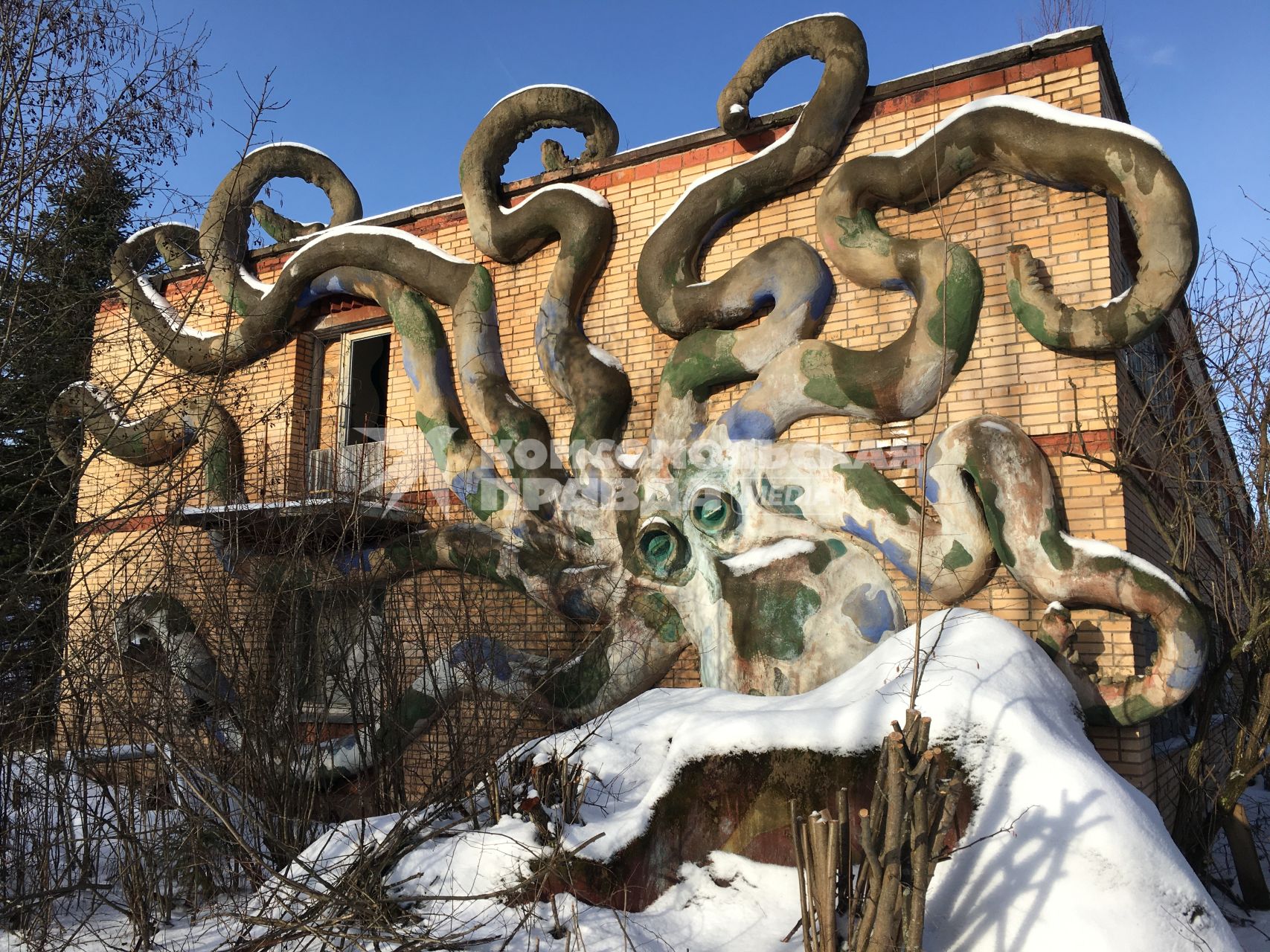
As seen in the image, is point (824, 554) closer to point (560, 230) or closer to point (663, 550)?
point (663, 550)

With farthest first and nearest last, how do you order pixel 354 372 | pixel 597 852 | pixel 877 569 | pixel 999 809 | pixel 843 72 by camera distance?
pixel 354 372
pixel 843 72
pixel 877 569
pixel 597 852
pixel 999 809

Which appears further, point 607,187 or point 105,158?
point 607,187

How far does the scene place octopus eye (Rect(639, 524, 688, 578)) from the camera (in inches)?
265

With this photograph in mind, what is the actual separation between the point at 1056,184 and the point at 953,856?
14.4 feet

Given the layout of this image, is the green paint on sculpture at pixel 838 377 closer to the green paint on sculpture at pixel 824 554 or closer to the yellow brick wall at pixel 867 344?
the yellow brick wall at pixel 867 344

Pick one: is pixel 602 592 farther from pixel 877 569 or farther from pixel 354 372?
pixel 354 372

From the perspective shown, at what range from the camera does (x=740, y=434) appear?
6641 mm

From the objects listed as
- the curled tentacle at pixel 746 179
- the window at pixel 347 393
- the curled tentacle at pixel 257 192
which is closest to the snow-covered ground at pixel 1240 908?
the curled tentacle at pixel 746 179

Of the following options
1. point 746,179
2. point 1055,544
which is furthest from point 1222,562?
point 746,179

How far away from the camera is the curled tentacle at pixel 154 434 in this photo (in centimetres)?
485

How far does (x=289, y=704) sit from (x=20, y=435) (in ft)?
Result: 7.79

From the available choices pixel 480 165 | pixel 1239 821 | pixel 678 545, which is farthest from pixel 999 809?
pixel 480 165

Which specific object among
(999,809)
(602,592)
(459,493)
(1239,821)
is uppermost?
(459,493)

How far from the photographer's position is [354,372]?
360 inches
